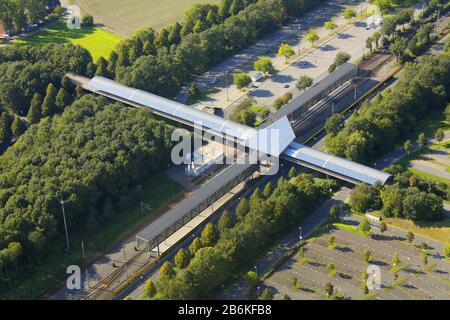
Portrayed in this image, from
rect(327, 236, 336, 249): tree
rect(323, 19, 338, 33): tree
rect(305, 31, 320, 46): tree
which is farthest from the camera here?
rect(323, 19, 338, 33): tree

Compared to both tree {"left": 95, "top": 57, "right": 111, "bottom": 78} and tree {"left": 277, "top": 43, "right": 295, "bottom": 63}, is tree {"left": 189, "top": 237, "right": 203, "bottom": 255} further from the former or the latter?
tree {"left": 277, "top": 43, "right": 295, "bottom": 63}

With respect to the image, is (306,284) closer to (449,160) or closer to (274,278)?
(274,278)

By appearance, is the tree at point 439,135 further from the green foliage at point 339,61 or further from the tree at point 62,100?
the tree at point 62,100

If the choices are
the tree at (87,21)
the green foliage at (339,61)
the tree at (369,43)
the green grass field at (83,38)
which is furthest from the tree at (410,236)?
the tree at (87,21)

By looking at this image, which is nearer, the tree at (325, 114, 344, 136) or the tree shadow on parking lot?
the tree at (325, 114, 344, 136)

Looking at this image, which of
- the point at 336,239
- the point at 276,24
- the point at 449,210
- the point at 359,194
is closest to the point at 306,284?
the point at 336,239

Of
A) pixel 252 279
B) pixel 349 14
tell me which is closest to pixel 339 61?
pixel 349 14

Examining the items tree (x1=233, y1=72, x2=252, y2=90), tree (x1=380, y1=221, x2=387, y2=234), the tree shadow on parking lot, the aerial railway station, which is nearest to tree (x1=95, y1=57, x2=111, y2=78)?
the aerial railway station
